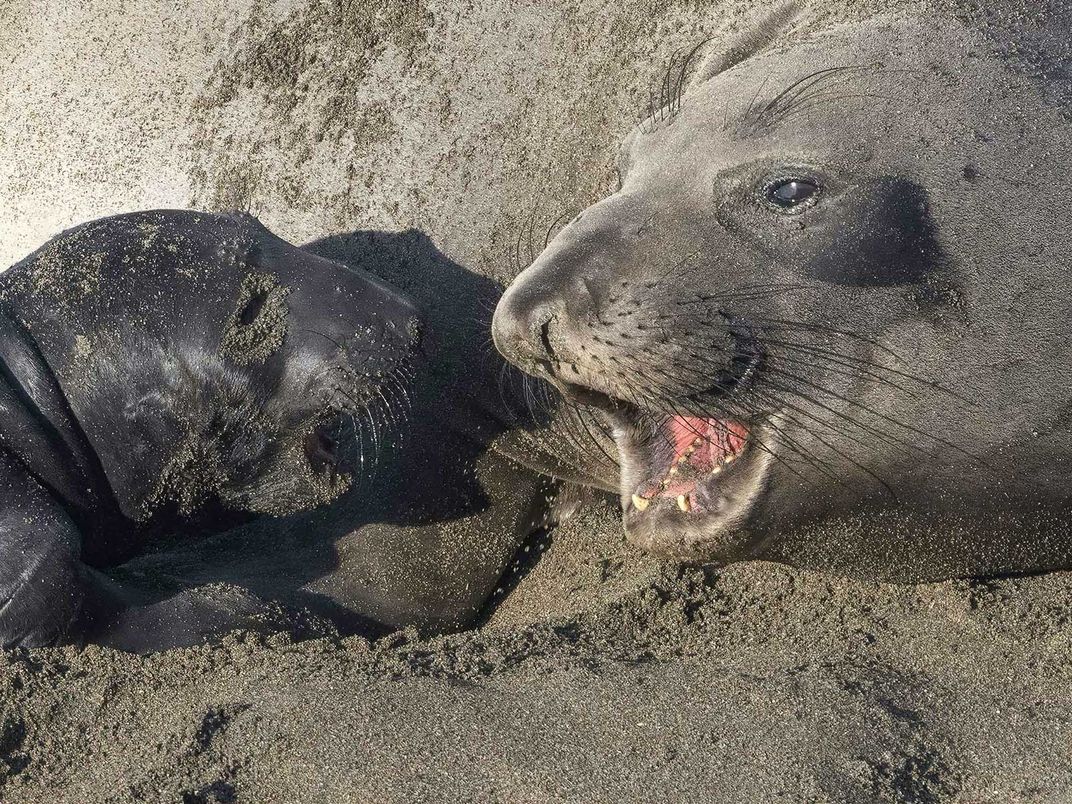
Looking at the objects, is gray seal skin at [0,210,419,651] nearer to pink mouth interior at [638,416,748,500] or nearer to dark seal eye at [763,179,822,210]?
pink mouth interior at [638,416,748,500]

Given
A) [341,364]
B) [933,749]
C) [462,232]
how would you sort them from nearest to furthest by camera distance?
[933,749] → [341,364] → [462,232]

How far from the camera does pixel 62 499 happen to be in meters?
4.68

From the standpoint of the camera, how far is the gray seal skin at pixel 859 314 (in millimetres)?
3646

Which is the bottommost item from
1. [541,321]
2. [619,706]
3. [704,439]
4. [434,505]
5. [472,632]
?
[434,505]

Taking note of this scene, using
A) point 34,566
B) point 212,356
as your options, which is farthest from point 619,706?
point 212,356

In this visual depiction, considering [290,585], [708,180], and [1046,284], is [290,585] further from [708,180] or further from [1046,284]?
[1046,284]

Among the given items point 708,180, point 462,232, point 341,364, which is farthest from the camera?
point 462,232

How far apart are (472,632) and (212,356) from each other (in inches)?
47.0

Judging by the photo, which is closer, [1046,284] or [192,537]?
[1046,284]

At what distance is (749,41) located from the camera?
4.58 metres

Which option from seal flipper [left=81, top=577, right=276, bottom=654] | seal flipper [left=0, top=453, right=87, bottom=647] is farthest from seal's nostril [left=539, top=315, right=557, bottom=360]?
seal flipper [left=0, top=453, right=87, bottom=647]

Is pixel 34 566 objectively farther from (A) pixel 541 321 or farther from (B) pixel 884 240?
(B) pixel 884 240

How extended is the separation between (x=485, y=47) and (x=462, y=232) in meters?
0.62

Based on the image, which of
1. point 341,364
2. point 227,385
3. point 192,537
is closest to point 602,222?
point 341,364
